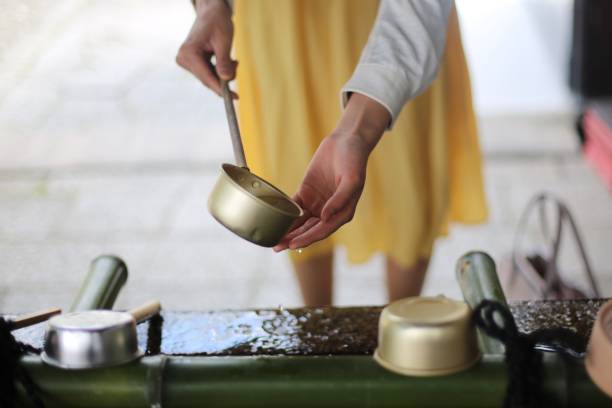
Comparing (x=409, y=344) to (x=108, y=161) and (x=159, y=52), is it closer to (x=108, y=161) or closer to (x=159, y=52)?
(x=108, y=161)

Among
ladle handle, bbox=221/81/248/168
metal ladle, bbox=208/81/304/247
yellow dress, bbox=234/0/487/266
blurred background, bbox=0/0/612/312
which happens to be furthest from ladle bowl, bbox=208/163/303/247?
blurred background, bbox=0/0/612/312

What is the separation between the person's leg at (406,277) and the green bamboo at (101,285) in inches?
32.0

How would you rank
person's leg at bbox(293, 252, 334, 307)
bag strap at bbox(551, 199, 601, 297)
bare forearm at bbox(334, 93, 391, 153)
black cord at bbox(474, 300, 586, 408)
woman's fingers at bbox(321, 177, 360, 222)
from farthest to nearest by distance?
person's leg at bbox(293, 252, 334, 307), bag strap at bbox(551, 199, 601, 297), bare forearm at bbox(334, 93, 391, 153), woman's fingers at bbox(321, 177, 360, 222), black cord at bbox(474, 300, 586, 408)

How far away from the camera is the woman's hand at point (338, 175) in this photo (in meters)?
0.96

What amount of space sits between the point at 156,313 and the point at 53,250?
2.25 m

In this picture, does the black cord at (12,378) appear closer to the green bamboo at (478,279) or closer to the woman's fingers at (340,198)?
the woman's fingers at (340,198)

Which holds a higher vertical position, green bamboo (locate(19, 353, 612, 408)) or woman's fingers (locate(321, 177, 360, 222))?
woman's fingers (locate(321, 177, 360, 222))

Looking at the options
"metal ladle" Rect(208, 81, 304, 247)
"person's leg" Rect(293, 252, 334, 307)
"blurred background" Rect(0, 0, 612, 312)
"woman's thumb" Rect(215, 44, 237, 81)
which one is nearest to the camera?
"metal ladle" Rect(208, 81, 304, 247)

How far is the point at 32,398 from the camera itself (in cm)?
78

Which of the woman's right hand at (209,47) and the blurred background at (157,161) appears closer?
the woman's right hand at (209,47)

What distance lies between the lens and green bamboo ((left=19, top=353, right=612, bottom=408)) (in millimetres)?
729

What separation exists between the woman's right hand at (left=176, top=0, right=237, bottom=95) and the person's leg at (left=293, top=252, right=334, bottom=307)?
0.67 metres

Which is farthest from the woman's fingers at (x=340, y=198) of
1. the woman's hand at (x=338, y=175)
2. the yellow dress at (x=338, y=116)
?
the yellow dress at (x=338, y=116)

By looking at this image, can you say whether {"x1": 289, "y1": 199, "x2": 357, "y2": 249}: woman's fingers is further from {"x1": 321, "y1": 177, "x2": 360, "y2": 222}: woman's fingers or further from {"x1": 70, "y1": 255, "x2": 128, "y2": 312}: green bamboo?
{"x1": 70, "y1": 255, "x2": 128, "y2": 312}: green bamboo
